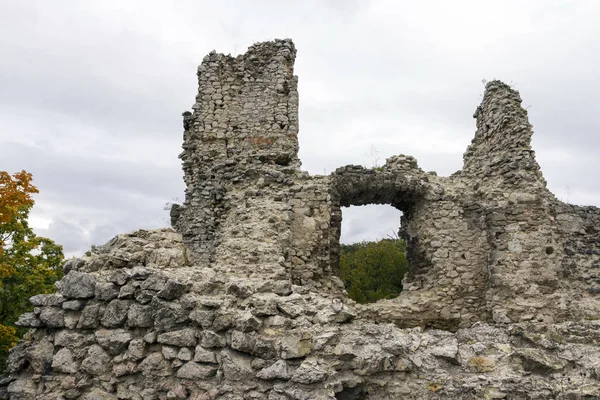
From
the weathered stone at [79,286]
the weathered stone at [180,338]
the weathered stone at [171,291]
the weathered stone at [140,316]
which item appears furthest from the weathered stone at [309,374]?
the weathered stone at [79,286]

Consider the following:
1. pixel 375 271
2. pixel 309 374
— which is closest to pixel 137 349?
pixel 309 374

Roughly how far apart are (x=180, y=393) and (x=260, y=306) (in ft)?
3.66

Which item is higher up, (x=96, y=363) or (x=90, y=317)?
(x=90, y=317)

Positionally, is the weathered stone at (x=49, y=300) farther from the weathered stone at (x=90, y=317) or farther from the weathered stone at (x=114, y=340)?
the weathered stone at (x=114, y=340)

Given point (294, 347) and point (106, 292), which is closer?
point (294, 347)

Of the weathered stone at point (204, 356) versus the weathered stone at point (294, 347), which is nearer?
the weathered stone at point (294, 347)

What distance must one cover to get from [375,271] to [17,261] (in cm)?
1668

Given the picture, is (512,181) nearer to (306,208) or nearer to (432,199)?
(432,199)

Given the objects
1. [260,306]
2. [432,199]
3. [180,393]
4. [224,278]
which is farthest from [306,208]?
[180,393]

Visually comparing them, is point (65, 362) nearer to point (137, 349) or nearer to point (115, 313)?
point (115, 313)

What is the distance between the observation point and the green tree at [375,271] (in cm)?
2203

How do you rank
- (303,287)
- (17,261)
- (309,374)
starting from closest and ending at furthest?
(309,374) < (303,287) < (17,261)

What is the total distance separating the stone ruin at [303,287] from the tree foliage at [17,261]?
498 cm

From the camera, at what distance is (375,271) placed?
24.0 metres
